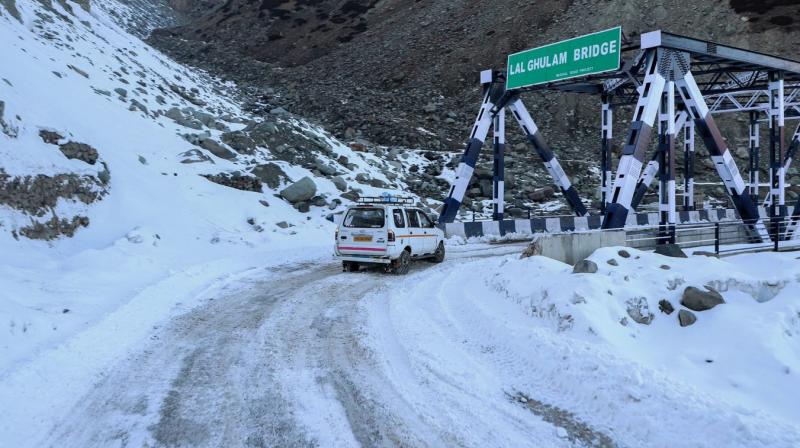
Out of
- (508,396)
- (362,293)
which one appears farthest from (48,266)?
(508,396)

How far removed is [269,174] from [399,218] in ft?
33.4

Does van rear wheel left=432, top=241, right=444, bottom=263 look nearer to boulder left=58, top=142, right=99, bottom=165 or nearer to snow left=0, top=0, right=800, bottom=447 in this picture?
snow left=0, top=0, right=800, bottom=447

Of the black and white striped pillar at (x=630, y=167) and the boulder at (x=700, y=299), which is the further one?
the black and white striped pillar at (x=630, y=167)

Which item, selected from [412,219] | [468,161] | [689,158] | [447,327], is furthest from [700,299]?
[689,158]

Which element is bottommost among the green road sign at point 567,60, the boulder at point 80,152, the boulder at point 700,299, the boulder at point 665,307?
the boulder at point 665,307

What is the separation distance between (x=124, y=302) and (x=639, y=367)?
26.6 feet

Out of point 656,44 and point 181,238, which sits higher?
point 656,44

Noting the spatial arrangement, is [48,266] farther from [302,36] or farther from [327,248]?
[302,36]

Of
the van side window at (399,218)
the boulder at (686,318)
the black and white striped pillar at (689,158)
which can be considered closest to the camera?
the boulder at (686,318)

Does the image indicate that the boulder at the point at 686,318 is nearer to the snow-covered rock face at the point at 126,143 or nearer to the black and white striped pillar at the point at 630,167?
the black and white striped pillar at the point at 630,167

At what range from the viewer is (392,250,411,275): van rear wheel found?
1358cm

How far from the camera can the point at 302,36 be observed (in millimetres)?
69062

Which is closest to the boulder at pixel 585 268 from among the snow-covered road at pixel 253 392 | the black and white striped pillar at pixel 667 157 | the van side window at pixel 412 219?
the snow-covered road at pixel 253 392

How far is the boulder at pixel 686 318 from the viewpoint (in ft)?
24.3
